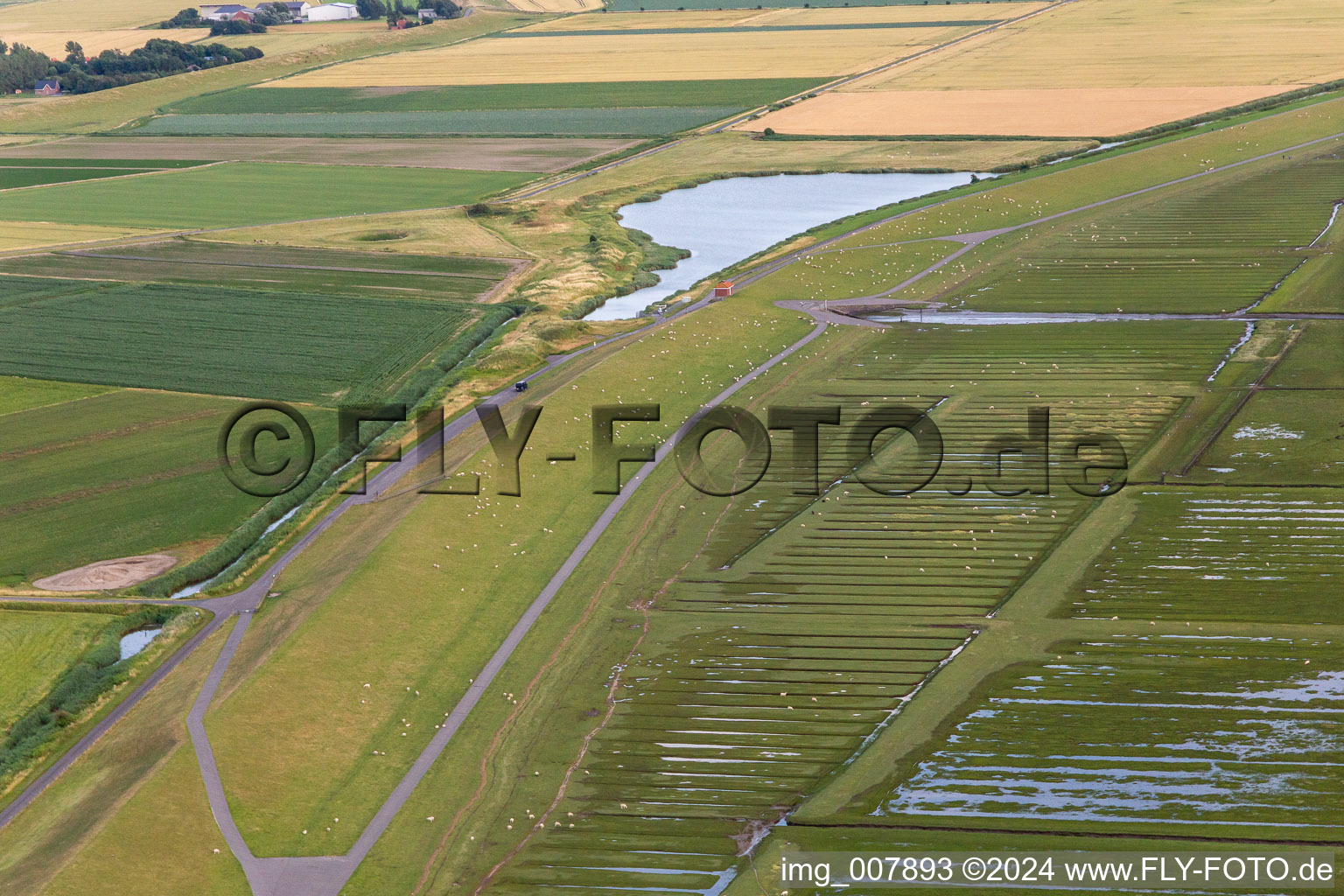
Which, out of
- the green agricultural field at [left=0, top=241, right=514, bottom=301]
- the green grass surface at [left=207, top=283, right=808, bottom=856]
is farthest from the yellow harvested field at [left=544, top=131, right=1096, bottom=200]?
the green grass surface at [left=207, top=283, right=808, bottom=856]

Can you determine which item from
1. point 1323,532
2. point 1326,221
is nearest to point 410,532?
point 1323,532

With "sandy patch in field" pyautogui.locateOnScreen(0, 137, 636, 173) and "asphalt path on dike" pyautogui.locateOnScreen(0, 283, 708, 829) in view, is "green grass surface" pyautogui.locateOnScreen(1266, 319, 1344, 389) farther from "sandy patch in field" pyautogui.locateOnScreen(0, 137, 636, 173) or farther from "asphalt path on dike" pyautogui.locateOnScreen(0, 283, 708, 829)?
"sandy patch in field" pyautogui.locateOnScreen(0, 137, 636, 173)

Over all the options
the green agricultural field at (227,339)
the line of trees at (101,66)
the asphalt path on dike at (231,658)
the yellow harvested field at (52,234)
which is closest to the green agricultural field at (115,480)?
the green agricultural field at (227,339)

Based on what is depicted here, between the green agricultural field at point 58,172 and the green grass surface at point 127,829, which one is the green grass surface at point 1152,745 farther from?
the green agricultural field at point 58,172

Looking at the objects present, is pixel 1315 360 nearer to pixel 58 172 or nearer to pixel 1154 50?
pixel 1154 50

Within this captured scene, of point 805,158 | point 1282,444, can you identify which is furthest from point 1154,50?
point 1282,444

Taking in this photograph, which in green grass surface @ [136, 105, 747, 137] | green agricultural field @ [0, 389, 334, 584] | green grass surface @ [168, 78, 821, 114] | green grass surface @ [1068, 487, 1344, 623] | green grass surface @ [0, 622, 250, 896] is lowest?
green grass surface @ [0, 622, 250, 896]

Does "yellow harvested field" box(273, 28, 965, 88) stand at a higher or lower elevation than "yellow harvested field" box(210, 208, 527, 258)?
higher

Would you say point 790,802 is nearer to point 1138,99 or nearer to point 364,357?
point 364,357
